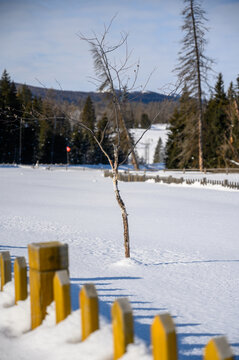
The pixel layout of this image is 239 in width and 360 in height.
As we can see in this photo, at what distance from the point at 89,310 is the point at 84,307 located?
0.04 m

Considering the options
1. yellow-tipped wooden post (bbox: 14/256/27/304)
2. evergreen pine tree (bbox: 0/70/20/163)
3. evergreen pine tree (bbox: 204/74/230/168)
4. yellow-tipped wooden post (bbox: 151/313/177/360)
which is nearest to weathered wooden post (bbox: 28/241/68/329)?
yellow-tipped wooden post (bbox: 14/256/27/304)

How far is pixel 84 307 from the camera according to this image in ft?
5.94

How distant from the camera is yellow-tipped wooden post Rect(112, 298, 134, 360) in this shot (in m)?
1.57

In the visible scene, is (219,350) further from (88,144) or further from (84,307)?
(88,144)

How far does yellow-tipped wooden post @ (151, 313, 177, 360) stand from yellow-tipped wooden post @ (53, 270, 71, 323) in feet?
2.19

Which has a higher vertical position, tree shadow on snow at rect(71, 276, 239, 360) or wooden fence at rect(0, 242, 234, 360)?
wooden fence at rect(0, 242, 234, 360)

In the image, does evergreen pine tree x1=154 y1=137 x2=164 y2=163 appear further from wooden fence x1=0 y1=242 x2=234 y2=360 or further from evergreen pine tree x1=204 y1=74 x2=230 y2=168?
wooden fence x1=0 y1=242 x2=234 y2=360

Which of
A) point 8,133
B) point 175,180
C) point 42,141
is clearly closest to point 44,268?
point 175,180

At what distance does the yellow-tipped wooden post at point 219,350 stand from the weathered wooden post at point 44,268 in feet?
3.50

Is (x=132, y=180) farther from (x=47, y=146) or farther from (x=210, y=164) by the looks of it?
(x=47, y=146)

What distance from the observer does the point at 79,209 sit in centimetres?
Result: 1330

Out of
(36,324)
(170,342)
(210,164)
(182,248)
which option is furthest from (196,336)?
(210,164)

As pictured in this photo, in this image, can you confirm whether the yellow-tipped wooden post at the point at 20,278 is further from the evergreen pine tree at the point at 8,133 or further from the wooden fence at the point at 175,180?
the evergreen pine tree at the point at 8,133

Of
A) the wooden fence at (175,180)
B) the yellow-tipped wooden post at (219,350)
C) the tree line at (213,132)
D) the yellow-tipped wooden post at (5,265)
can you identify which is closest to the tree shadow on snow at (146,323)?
the yellow-tipped wooden post at (5,265)
